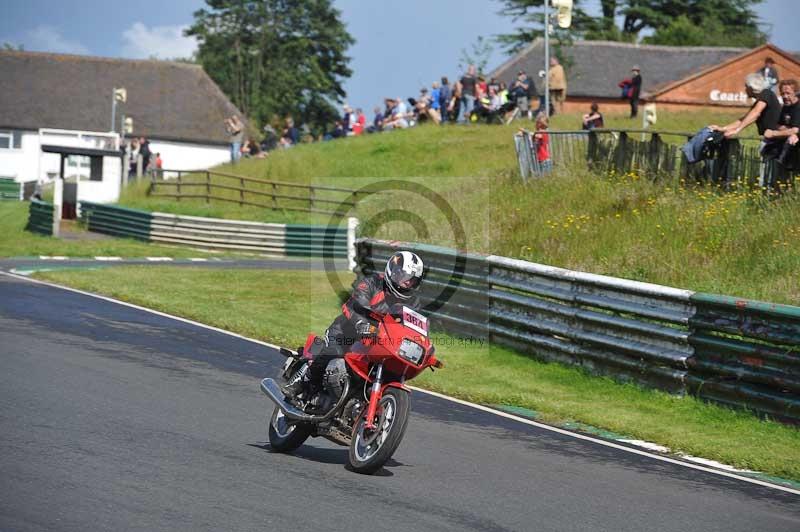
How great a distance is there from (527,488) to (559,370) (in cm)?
605

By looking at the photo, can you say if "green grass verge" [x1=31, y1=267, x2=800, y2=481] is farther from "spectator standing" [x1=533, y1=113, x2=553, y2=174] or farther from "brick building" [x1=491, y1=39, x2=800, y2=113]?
"brick building" [x1=491, y1=39, x2=800, y2=113]

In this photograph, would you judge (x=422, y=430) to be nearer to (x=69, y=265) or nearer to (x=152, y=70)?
(x=69, y=265)

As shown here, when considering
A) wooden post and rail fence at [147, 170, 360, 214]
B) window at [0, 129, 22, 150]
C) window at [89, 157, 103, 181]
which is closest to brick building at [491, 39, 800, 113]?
wooden post and rail fence at [147, 170, 360, 214]

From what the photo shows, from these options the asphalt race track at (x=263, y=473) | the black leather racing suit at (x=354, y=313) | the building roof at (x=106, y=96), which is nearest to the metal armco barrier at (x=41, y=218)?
the asphalt race track at (x=263, y=473)

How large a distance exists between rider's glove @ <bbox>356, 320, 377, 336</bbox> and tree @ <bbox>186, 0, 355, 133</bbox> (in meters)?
82.8

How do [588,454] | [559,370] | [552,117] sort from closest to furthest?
[588,454] < [559,370] < [552,117]

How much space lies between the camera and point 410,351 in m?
8.16

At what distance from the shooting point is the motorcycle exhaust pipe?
28.3ft

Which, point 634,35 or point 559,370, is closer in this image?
point 559,370

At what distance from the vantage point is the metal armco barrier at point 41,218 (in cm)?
3416

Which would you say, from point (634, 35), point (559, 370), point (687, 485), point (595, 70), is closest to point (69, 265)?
point (559, 370)

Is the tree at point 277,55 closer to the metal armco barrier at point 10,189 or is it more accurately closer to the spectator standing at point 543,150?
the metal armco barrier at point 10,189

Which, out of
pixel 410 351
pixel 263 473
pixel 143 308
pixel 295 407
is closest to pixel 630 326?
pixel 295 407

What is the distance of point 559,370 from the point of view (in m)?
14.2
